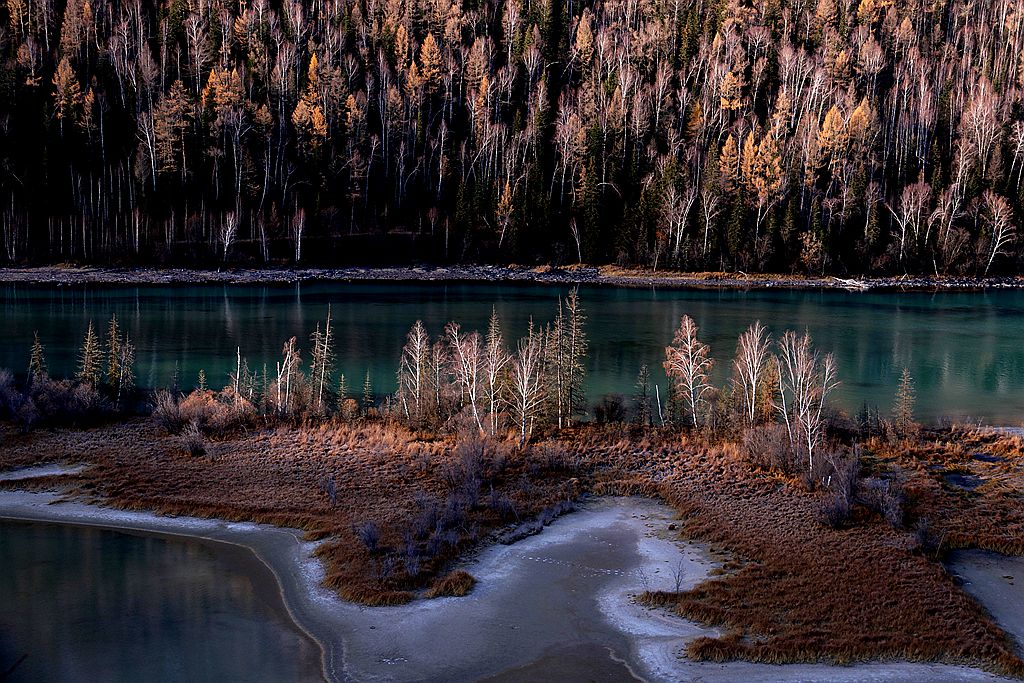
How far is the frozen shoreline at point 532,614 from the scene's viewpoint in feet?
47.5

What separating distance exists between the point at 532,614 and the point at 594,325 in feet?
129

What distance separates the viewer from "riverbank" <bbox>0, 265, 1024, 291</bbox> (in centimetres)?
7388

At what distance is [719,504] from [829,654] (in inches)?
306

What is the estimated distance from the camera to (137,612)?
17.0m

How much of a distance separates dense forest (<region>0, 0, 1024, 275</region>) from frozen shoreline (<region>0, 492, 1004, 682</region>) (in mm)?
65068

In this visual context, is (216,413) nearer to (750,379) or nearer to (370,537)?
(370,537)

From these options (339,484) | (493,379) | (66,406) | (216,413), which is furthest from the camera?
(66,406)

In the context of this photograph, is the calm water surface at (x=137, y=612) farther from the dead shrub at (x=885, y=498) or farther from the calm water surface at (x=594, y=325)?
the calm water surface at (x=594, y=325)

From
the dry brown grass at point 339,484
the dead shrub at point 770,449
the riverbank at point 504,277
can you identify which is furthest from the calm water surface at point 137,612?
the riverbank at point 504,277

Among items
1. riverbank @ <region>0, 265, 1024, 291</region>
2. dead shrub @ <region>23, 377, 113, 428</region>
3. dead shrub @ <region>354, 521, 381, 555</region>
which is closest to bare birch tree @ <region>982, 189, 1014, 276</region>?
riverbank @ <region>0, 265, 1024, 291</region>

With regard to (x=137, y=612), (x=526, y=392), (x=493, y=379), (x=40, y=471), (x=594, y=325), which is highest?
(x=594, y=325)

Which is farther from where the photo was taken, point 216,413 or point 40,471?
point 216,413

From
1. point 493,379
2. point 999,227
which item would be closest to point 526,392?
point 493,379

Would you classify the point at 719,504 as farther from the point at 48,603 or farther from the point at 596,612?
the point at 48,603
